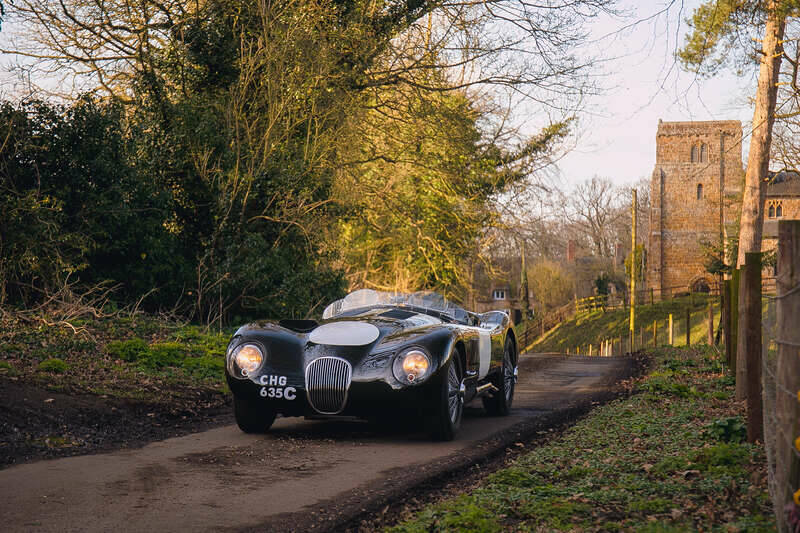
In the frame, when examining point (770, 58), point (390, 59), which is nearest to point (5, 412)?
point (390, 59)

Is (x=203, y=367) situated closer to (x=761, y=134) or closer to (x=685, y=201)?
(x=761, y=134)

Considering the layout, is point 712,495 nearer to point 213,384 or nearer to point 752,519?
point 752,519

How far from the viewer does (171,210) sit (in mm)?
17781

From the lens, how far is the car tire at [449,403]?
722 cm

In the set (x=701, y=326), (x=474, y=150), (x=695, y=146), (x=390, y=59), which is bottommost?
(x=701, y=326)

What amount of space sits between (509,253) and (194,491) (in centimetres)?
2202

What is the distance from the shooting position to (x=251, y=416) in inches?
298

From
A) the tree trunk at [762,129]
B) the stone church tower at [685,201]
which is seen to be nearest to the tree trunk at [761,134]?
the tree trunk at [762,129]

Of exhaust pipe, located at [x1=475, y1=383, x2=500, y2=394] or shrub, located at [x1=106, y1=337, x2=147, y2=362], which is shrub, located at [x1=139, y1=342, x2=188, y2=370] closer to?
shrub, located at [x1=106, y1=337, x2=147, y2=362]

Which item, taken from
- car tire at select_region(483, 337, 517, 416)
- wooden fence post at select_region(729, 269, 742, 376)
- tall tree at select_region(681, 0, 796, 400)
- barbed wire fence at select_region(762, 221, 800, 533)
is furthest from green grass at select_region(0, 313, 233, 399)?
tall tree at select_region(681, 0, 796, 400)

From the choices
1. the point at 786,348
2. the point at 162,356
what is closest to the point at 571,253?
the point at 162,356

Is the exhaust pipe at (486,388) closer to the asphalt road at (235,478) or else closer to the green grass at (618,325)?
the asphalt road at (235,478)

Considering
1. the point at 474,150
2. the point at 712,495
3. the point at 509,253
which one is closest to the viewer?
the point at 712,495

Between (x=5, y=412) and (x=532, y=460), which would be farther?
(x=5, y=412)
